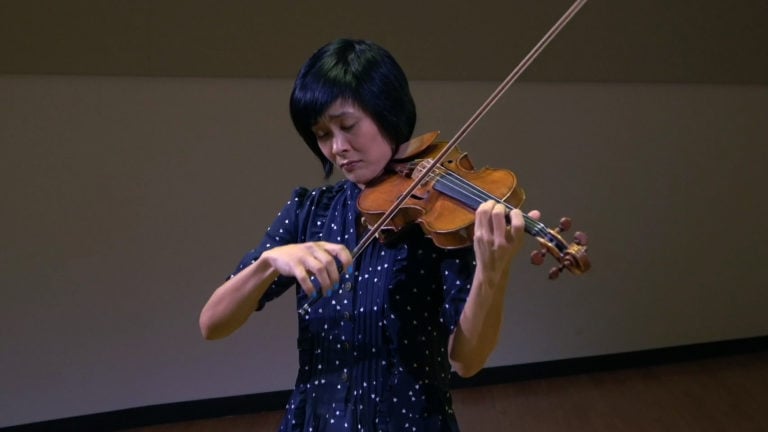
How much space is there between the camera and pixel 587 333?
2842 mm

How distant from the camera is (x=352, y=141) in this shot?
0.91 m

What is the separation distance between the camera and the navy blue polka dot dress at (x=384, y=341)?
2.78ft

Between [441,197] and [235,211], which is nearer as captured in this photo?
[441,197]

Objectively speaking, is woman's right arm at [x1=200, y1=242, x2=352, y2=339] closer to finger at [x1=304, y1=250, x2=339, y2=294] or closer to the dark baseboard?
finger at [x1=304, y1=250, x2=339, y2=294]

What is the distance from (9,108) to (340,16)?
3.68 feet

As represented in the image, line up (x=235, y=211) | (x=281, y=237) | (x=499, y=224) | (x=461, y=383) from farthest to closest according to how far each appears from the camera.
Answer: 1. (x=461, y=383)
2. (x=235, y=211)
3. (x=281, y=237)
4. (x=499, y=224)

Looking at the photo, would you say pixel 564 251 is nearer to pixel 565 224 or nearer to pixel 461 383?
pixel 565 224

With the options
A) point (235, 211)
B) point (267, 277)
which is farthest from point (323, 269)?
point (235, 211)

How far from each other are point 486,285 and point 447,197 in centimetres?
17

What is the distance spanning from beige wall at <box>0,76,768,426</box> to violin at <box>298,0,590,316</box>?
57.8 inches

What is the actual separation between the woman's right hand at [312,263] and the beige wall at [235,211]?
5.35ft

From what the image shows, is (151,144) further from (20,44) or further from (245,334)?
(245,334)

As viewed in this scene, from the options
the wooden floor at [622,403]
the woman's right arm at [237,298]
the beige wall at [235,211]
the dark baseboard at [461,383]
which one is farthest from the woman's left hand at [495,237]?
the dark baseboard at [461,383]

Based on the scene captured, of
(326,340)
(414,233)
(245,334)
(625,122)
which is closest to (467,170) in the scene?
(414,233)
